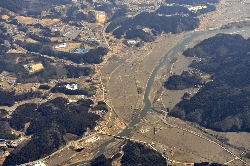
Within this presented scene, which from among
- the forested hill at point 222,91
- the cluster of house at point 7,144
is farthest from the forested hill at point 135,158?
the cluster of house at point 7,144

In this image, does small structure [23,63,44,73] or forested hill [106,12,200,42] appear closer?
small structure [23,63,44,73]

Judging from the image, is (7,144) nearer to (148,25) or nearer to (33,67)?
(33,67)

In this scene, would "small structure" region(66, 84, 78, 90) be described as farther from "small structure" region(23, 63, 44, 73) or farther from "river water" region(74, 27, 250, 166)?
"river water" region(74, 27, 250, 166)

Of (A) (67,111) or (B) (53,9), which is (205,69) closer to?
(A) (67,111)

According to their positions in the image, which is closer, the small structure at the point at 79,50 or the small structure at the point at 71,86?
the small structure at the point at 71,86

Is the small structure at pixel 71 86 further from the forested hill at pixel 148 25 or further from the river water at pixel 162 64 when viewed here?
the forested hill at pixel 148 25

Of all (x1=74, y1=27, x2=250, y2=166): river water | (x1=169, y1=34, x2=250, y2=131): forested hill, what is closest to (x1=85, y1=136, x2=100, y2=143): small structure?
(x1=74, y1=27, x2=250, y2=166): river water

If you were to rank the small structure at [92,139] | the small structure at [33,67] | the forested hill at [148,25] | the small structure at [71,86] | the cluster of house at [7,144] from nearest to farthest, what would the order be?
the cluster of house at [7,144] → the small structure at [92,139] → the small structure at [71,86] → the small structure at [33,67] → the forested hill at [148,25]

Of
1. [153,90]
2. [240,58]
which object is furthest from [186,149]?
[240,58]
